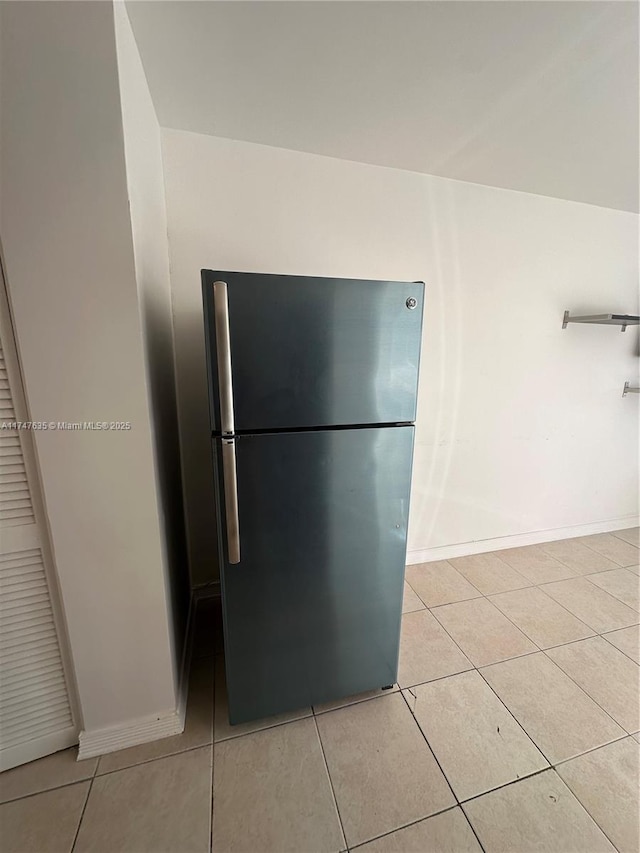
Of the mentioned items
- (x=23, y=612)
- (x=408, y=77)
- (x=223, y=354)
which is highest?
(x=408, y=77)

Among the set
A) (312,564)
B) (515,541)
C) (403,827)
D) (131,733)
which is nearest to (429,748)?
(403,827)

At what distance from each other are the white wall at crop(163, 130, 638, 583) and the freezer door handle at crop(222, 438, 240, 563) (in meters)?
0.81

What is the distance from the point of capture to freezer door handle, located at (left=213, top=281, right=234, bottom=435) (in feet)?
2.97

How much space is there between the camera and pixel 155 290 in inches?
50.6

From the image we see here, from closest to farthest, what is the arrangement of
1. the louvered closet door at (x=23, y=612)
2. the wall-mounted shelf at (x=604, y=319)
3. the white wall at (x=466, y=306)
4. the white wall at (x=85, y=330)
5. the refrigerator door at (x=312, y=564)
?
the white wall at (x=85, y=330) → the louvered closet door at (x=23, y=612) → the refrigerator door at (x=312, y=564) → the white wall at (x=466, y=306) → the wall-mounted shelf at (x=604, y=319)

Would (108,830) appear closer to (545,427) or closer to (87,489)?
(87,489)

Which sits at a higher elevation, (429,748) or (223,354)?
(223,354)

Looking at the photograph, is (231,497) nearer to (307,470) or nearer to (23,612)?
(307,470)

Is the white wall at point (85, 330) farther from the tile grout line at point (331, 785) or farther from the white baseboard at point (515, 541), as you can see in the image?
the white baseboard at point (515, 541)

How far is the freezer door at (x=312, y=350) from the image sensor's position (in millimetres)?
961

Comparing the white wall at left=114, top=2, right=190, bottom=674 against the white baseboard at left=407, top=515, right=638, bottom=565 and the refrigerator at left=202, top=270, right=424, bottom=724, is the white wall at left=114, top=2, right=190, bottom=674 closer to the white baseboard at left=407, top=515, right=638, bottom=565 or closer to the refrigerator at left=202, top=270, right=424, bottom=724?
the refrigerator at left=202, top=270, right=424, bottom=724

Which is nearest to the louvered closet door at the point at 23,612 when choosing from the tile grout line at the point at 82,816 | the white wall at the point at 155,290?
the tile grout line at the point at 82,816

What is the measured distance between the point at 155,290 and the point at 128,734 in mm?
1637

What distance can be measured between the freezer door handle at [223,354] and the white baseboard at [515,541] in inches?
72.0
